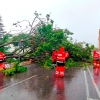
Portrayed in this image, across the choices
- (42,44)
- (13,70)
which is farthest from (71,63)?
(13,70)

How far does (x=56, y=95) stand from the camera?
7480 millimetres

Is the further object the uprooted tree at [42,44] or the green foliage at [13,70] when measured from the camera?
the uprooted tree at [42,44]

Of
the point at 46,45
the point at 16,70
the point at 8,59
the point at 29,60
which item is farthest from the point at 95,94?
the point at 29,60

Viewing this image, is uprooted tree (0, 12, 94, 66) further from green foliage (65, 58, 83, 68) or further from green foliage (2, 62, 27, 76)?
green foliage (2, 62, 27, 76)

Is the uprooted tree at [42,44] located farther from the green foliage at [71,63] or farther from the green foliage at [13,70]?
the green foliage at [13,70]

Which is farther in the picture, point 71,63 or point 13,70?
point 71,63

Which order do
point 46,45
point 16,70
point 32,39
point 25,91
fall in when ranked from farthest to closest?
point 32,39 → point 46,45 → point 16,70 → point 25,91

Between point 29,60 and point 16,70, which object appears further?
point 29,60

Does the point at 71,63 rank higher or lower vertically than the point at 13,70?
higher

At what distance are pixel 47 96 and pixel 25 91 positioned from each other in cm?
118

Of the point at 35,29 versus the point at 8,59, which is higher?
→ the point at 35,29

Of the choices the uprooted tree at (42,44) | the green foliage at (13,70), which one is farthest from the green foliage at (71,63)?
the green foliage at (13,70)

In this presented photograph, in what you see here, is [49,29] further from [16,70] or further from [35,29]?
[16,70]

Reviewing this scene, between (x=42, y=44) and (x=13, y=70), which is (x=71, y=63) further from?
(x=13, y=70)
